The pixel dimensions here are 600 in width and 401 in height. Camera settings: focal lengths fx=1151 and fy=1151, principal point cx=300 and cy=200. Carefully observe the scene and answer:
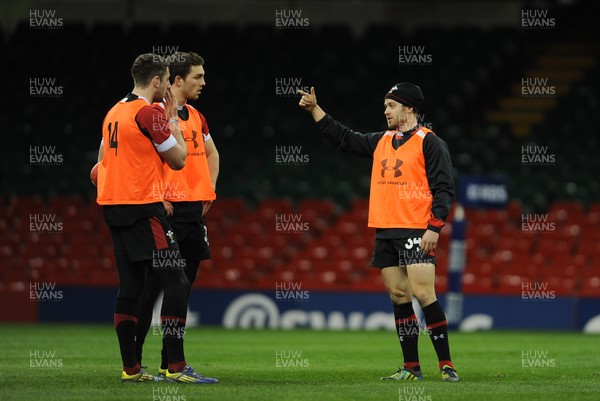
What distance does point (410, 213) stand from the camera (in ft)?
30.7

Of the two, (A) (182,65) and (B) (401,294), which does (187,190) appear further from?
(B) (401,294)

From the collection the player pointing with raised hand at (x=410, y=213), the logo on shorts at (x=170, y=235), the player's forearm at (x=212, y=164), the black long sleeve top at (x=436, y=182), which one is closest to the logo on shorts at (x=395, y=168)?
the player pointing with raised hand at (x=410, y=213)

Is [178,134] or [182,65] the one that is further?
[182,65]

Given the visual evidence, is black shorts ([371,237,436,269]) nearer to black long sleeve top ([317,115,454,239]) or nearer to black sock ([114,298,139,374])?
black long sleeve top ([317,115,454,239])

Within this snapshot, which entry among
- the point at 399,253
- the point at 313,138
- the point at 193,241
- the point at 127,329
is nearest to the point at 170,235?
the point at 193,241

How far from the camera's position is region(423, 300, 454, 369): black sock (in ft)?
30.3

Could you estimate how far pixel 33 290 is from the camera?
18688mm

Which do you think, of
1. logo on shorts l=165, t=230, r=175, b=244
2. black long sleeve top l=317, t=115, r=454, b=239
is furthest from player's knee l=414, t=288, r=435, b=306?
logo on shorts l=165, t=230, r=175, b=244

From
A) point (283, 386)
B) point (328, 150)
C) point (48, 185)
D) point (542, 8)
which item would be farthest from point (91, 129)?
point (283, 386)

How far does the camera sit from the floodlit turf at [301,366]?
818 centimetres

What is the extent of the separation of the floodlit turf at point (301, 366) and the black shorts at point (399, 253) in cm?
97

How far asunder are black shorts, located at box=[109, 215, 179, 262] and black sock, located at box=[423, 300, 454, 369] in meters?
2.13

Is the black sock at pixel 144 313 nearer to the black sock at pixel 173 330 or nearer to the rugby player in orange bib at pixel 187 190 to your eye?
the rugby player in orange bib at pixel 187 190

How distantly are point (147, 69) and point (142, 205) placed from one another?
104cm
